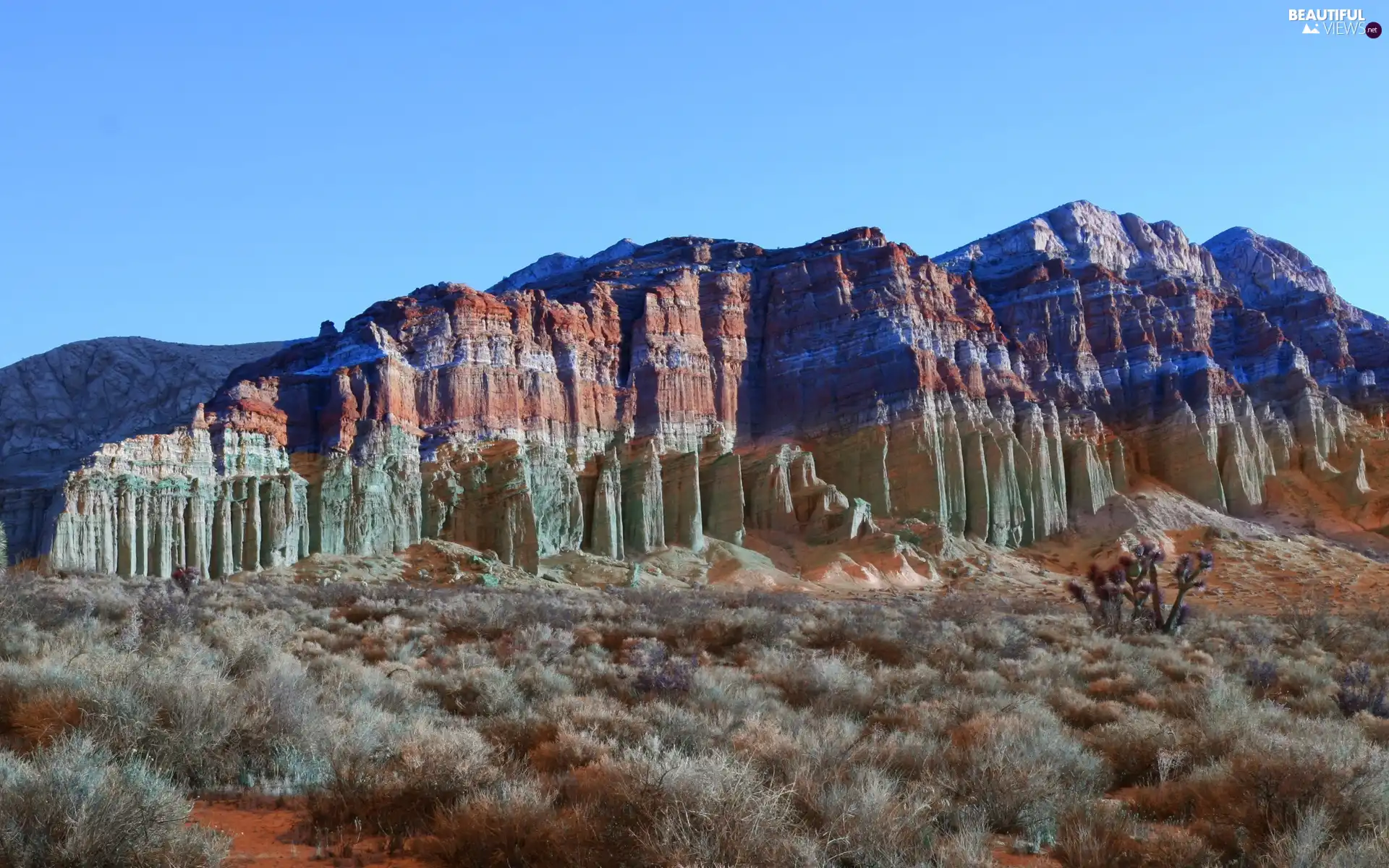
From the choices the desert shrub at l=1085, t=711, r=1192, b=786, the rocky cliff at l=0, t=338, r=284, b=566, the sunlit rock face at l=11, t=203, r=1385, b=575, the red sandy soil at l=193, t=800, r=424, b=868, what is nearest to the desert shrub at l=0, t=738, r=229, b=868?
the red sandy soil at l=193, t=800, r=424, b=868

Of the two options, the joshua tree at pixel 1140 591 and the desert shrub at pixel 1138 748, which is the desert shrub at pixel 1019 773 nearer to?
the desert shrub at pixel 1138 748

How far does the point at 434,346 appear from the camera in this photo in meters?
61.9

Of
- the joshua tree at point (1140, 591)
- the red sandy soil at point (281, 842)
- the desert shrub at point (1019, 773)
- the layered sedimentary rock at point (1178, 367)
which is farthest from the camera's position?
the layered sedimentary rock at point (1178, 367)

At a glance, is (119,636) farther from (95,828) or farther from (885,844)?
(885,844)

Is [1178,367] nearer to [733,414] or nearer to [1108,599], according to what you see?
[733,414]

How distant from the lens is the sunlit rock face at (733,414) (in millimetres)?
50562

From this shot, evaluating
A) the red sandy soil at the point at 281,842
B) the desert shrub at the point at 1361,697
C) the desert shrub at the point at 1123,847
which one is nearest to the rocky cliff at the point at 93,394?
the red sandy soil at the point at 281,842

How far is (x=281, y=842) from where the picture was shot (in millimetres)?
6555

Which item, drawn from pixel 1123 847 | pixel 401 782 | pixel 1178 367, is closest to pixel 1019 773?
pixel 1123 847

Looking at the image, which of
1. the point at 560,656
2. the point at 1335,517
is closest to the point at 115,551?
the point at 560,656

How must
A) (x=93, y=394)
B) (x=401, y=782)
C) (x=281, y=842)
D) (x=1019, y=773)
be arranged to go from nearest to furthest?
(x=281, y=842) → (x=401, y=782) → (x=1019, y=773) → (x=93, y=394)

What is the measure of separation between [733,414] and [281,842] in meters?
64.4

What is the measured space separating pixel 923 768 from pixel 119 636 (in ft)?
39.7

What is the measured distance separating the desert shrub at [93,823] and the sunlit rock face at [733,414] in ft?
134
